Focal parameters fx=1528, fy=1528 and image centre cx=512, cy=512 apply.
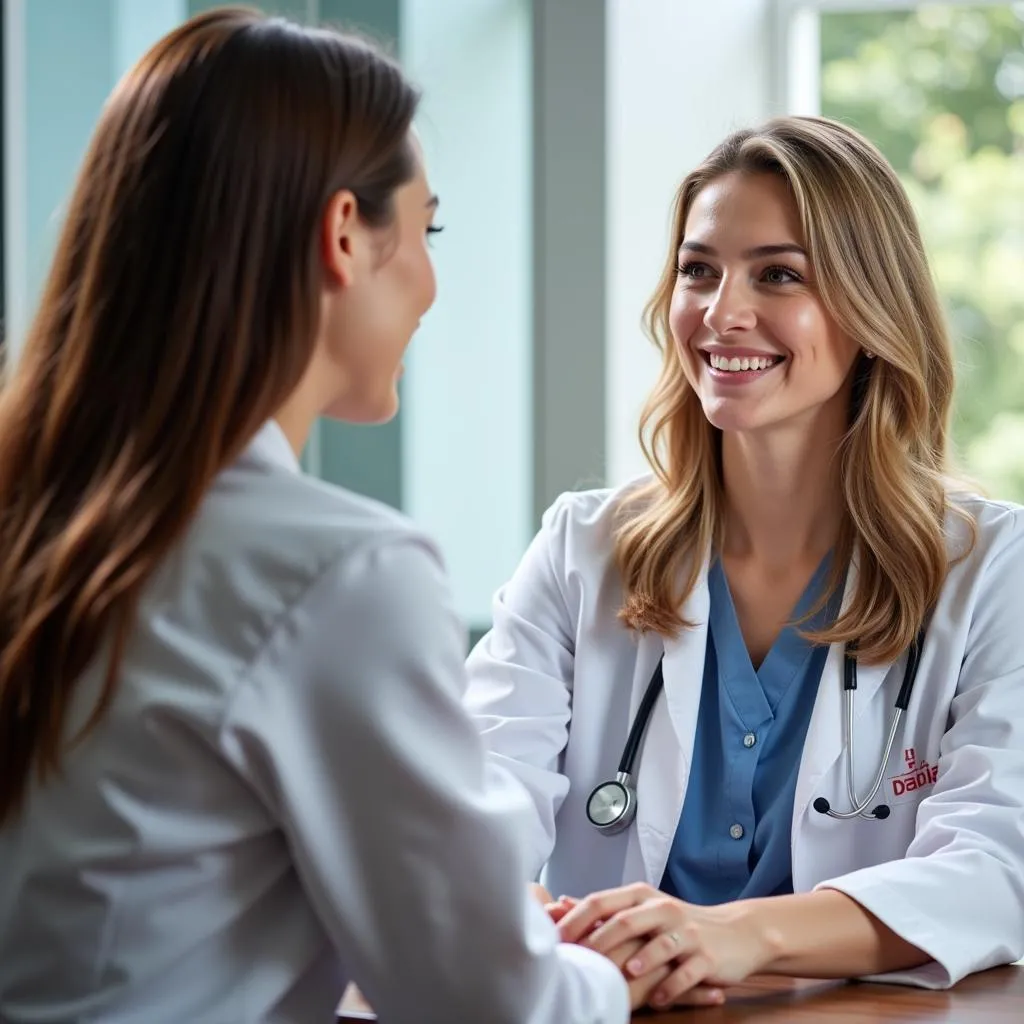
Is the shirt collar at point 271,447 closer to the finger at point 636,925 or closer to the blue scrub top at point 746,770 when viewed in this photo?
the finger at point 636,925

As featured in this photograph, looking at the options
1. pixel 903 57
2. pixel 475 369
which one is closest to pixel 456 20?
pixel 475 369

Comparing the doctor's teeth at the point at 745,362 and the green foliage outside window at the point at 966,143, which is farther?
the green foliage outside window at the point at 966,143

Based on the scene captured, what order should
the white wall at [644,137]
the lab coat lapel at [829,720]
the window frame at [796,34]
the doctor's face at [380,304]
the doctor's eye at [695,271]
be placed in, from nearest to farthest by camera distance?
the doctor's face at [380,304], the lab coat lapel at [829,720], the doctor's eye at [695,271], the white wall at [644,137], the window frame at [796,34]

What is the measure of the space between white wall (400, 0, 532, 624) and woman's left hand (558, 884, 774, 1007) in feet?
8.11

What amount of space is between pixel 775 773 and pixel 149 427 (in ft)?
3.55

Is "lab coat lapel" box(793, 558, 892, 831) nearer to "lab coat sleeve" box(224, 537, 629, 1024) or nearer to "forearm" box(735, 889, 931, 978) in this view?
"forearm" box(735, 889, 931, 978)

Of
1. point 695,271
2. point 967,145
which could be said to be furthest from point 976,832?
point 967,145

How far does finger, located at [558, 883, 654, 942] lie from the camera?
1479 millimetres

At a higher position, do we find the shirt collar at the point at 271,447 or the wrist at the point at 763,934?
the shirt collar at the point at 271,447

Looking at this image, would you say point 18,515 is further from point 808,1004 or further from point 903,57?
point 903,57

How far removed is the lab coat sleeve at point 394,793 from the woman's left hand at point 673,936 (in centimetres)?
28

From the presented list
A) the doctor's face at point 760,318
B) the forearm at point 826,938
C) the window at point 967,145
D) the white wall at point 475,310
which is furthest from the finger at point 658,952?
the window at point 967,145

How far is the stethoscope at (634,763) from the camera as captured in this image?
1854 millimetres

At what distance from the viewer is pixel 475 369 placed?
3.95 m
